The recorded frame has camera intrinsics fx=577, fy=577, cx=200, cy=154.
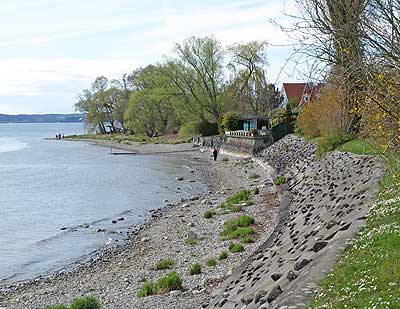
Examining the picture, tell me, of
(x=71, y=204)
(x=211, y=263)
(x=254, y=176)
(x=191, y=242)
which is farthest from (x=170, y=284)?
(x=254, y=176)

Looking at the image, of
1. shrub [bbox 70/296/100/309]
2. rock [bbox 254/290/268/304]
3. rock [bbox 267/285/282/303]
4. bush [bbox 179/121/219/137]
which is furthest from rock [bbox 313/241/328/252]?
bush [bbox 179/121/219/137]

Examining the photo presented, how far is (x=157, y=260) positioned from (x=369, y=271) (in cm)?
1213

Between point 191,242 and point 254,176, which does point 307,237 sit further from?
point 254,176

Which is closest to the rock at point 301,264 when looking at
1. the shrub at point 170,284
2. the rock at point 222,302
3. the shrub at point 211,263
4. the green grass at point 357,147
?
the rock at point 222,302

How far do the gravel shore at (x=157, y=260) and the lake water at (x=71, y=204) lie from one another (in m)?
1.69

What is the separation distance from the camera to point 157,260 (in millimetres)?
19547

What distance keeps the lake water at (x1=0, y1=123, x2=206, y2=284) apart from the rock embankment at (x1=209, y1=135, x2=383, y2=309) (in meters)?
8.95

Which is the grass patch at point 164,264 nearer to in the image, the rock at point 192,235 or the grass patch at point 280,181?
the rock at point 192,235

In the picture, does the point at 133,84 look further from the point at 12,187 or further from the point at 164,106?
the point at 12,187

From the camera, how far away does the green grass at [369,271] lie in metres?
7.25

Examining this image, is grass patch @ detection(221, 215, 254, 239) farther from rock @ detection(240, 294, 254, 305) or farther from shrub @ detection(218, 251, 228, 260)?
rock @ detection(240, 294, 254, 305)

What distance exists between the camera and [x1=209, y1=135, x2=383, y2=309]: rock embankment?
31.3ft

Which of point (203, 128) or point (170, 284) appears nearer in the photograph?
point (170, 284)

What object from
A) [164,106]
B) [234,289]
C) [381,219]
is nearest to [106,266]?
[234,289]
